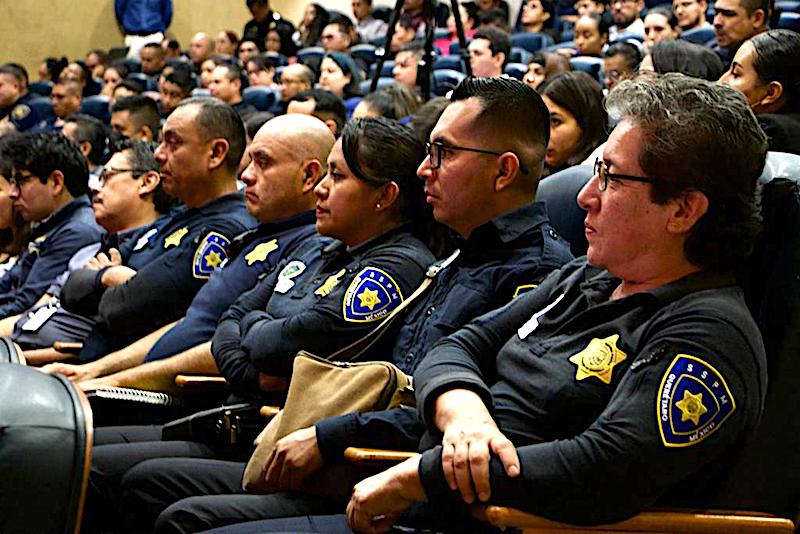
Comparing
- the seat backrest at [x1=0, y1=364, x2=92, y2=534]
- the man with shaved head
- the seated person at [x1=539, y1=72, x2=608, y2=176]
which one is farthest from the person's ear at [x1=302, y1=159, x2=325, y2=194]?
the seat backrest at [x1=0, y1=364, x2=92, y2=534]

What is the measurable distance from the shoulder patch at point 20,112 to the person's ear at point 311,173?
5942mm

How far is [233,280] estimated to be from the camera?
2.58 m

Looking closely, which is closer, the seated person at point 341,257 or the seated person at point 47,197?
the seated person at point 341,257

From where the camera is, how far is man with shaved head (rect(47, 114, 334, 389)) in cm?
257

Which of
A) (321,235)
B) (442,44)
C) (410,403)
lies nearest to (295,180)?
(321,235)

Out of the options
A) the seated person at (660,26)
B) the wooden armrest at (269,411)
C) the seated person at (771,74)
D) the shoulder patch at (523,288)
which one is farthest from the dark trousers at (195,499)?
the seated person at (660,26)

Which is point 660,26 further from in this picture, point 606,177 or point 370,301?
point 606,177

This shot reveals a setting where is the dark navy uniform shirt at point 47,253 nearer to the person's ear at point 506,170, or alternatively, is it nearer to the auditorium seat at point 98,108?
the person's ear at point 506,170

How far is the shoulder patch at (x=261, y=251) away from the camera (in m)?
2.58

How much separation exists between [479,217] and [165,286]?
1073 mm

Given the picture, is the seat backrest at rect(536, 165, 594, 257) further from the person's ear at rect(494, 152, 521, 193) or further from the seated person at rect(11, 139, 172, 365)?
the seated person at rect(11, 139, 172, 365)

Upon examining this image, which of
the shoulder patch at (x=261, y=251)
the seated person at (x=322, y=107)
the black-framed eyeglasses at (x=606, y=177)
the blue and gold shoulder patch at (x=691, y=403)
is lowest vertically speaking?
the seated person at (x=322, y=107)

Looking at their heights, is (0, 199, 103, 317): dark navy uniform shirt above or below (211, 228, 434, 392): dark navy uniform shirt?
below

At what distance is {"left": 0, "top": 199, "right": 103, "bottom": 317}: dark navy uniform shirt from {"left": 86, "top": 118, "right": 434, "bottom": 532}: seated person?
4.00 feet
